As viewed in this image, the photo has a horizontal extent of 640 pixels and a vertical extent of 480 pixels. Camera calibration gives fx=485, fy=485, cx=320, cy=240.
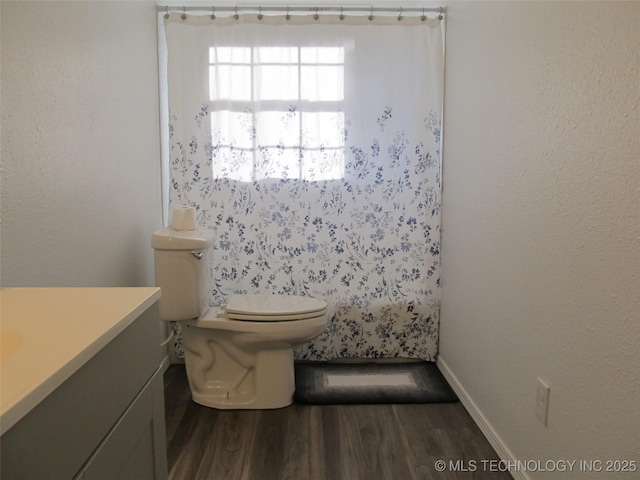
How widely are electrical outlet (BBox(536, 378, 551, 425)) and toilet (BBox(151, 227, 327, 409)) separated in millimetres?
1024

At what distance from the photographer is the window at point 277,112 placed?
259 cm

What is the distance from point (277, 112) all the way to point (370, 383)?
1.52 meters

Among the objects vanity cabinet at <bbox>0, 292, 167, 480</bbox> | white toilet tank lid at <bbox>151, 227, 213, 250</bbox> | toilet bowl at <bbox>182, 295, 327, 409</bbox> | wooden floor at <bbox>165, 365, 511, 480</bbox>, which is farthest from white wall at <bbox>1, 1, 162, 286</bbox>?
wooden floor at <bbox>165, 365, 511, 480</bbox>

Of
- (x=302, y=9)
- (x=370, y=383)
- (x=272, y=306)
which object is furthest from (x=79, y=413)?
(x=302, y=9)

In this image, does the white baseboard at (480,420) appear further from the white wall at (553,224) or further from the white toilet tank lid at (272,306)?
the white toilet tank lid at (272,306)

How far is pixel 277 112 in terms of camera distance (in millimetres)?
2615

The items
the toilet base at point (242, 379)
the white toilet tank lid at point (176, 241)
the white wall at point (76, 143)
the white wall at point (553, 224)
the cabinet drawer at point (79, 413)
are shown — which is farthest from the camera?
the toilet base at point (242, 379)

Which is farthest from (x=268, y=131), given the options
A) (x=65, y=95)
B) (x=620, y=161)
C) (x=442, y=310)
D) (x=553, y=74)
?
(x=620, y=161)

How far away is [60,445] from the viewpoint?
0.67 meters

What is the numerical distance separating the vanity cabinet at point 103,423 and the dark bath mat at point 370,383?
130 cm

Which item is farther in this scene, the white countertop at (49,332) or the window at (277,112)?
the window at (277,112)

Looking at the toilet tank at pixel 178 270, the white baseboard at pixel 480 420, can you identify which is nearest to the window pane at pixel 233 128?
the toilet tank at pixel 178 270

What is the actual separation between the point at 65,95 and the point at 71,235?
0.46m

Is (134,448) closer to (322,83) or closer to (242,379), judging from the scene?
(242,379)
